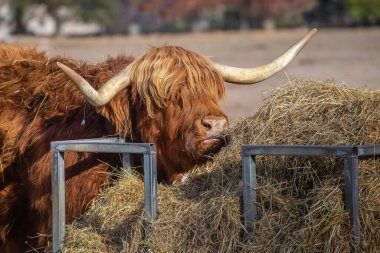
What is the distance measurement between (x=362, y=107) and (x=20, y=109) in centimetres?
306

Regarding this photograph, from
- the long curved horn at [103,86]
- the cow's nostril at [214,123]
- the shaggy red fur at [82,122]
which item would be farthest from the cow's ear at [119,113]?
the cow's nostril at [214,123]

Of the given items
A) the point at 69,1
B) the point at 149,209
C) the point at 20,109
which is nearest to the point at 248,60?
the point at 20,109

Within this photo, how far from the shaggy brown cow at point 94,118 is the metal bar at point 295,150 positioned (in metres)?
0.90

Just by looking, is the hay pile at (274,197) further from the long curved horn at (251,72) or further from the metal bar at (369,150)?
the long curved horn at (251,72)

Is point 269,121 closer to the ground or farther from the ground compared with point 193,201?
farther from the ground

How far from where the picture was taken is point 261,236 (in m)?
4.71

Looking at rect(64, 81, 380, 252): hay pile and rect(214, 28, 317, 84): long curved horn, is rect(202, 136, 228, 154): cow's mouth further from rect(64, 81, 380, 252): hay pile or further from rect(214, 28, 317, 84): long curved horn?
rect(214, 28, 317, 84): long curved horn

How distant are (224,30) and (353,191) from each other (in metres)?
46.7

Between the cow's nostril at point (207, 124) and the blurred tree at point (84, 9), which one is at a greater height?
the blurred tree at point (84, 9)

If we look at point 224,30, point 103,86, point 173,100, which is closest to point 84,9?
point 224,30

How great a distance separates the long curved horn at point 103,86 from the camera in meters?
5.85

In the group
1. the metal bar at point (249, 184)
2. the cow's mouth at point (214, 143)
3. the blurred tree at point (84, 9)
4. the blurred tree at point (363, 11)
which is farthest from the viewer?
the blurred tree at point (84, 9)

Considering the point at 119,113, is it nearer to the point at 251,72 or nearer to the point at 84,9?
the point at 251,72

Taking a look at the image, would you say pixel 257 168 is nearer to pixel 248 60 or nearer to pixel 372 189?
pixel 372 189
